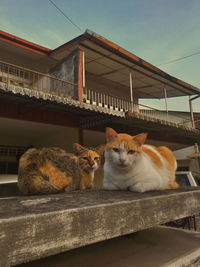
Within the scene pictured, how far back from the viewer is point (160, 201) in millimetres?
1229

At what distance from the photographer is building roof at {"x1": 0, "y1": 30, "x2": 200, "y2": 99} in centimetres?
736

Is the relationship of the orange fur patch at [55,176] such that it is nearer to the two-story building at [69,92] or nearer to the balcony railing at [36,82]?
the two-story building at [69,92]

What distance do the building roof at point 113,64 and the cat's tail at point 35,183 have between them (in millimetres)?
6094

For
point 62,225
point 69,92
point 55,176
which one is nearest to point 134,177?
point 55,176

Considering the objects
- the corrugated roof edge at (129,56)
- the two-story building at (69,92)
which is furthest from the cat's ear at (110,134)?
the corrugated roof edge at (129,56)

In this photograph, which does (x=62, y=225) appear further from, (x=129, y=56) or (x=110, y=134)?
(x=129, y=56)

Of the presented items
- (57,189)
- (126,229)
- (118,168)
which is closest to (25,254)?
(126,229)

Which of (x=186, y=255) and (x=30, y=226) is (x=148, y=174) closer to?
(x=186, y=255)

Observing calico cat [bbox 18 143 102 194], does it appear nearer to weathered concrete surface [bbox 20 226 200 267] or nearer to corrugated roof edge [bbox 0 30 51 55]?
weathered concrete surface [bbox 20 226 200 267]

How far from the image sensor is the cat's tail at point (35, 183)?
167 centimetres

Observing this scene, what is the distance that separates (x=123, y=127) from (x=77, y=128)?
7.12 ft

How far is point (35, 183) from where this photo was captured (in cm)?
167

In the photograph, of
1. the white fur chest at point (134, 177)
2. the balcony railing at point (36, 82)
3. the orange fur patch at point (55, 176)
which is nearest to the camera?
the white fur chest at point (134, 177)

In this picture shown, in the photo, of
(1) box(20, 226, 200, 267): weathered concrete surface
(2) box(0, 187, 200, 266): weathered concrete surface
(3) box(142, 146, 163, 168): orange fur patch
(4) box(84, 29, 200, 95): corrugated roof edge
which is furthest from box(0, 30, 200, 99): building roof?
(2) box(0, 187, 200, 266): weathered concrete surface
